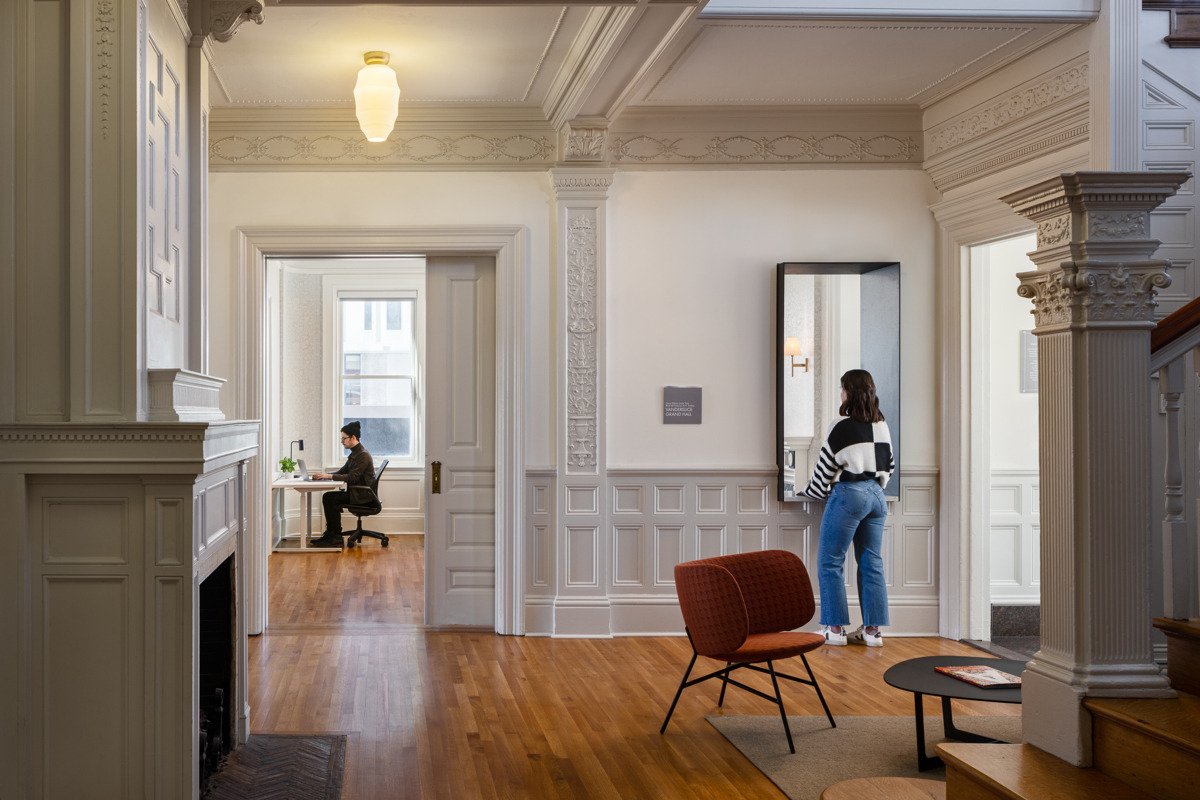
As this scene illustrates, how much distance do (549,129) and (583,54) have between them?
51.5 inches

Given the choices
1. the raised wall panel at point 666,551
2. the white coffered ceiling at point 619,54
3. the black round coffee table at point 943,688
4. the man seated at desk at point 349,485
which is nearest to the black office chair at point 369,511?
the man seated at desk at point 349,485

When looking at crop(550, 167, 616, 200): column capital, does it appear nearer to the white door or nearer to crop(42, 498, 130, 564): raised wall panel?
the white door

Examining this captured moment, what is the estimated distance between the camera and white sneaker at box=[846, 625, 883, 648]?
256 inches

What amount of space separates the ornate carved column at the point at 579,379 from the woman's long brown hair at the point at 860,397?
154 centimetres

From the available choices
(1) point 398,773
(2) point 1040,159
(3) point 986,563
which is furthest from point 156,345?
(3) point 986,563

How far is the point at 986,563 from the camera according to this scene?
22.2 ft

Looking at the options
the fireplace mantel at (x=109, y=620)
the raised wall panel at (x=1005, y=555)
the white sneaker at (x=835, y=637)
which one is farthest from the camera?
the raised wall panel at (x=1005, y=555)

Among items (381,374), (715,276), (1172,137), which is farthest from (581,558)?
(381,374)

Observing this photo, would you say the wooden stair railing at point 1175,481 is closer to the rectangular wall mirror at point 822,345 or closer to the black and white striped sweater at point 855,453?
the black and white striped sweater at point 855,453

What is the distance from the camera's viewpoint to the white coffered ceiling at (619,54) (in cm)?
506

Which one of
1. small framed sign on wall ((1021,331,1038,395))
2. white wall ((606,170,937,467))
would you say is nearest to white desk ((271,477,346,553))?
white wall ((606,170,937,467))

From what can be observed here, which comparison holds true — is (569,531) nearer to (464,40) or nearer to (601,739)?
(601,739)

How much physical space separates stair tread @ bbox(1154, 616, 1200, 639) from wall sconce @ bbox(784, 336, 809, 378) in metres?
3.82

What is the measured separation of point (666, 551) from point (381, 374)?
6.32 meters
